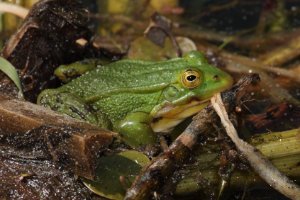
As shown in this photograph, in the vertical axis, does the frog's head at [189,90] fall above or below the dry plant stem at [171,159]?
below

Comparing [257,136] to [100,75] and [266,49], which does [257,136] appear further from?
[266,49]

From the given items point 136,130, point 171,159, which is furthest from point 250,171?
point 136,130

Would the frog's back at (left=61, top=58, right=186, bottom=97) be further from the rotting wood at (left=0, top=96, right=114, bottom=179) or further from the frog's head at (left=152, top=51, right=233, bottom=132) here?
the rotting wood at (left=0, top=96, right=114, bottom=179)

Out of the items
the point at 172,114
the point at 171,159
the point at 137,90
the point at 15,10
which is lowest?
the point at 172,114

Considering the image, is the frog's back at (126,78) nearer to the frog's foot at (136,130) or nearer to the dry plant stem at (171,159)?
the frog's foot at (136,130)

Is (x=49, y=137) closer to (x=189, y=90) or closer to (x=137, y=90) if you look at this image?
(x=137, y=90)

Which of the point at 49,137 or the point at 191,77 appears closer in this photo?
the point at 49,137

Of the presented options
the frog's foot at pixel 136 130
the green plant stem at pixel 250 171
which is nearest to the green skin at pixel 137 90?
the frog's foot at pixel 136 130
